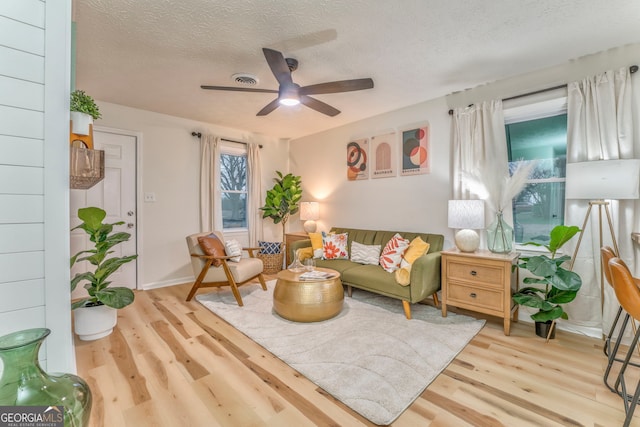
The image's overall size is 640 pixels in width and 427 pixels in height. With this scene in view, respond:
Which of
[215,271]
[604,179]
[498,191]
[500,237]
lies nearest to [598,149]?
[604,179]

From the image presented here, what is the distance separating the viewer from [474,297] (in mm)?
2646

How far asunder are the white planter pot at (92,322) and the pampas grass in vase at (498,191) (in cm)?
356

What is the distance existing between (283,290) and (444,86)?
2.73 meters

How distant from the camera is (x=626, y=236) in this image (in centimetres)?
227

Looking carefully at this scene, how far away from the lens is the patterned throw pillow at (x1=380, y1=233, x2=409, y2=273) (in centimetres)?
313

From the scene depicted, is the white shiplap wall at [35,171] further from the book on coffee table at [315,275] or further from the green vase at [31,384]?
the book on coffee table at [315,275]

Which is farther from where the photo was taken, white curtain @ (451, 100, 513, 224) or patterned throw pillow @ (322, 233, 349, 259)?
patterned throw pillow @ (322, 233, 349, 259)

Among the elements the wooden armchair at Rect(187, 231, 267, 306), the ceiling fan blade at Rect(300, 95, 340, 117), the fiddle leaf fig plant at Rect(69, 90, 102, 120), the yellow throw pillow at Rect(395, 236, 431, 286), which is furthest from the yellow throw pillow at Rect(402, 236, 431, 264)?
the fiddle leaf fig plant at Rect(69, 90, 102, 120)

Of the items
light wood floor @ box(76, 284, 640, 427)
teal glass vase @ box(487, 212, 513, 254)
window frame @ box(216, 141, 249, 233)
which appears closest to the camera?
light wood floor @ box(76, 284, 640, 427)

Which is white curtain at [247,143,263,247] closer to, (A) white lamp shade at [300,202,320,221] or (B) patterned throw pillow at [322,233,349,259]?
(A) white lamp shade at [300,202,320,221]

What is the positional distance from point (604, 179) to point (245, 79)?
3153mm

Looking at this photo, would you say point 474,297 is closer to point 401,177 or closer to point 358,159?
point 401,177

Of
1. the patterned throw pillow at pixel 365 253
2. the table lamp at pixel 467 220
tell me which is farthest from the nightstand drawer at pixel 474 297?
the patterned throw pillow at pixel 365 253

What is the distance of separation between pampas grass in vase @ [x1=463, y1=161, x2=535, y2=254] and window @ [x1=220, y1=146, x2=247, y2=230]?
11.4 ft
